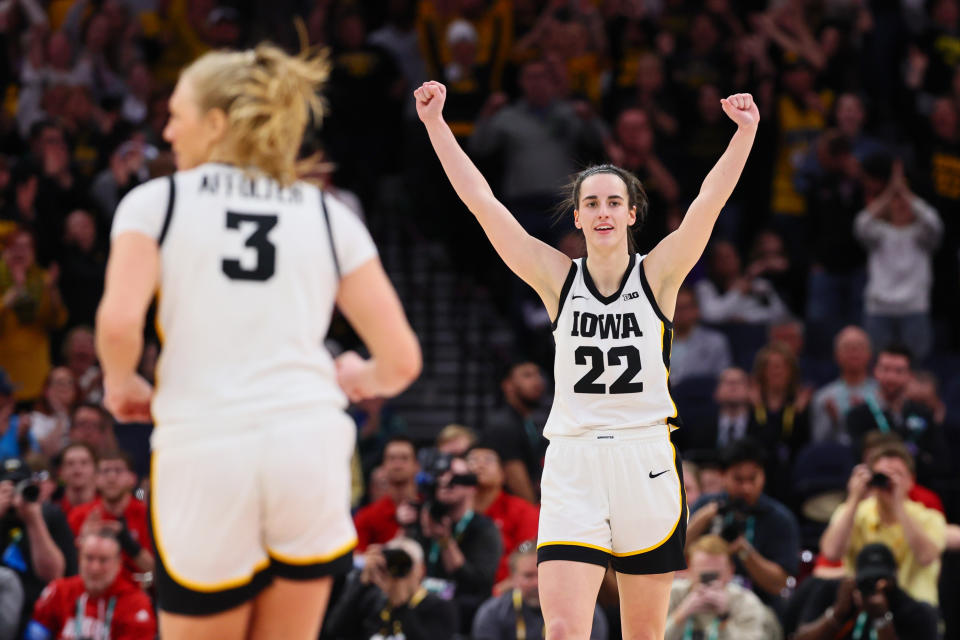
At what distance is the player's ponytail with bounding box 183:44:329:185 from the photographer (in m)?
3.61

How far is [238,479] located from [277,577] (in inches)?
11.7

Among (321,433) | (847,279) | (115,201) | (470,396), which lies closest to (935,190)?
(847,279)

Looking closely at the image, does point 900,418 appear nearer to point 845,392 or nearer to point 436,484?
point 845,392

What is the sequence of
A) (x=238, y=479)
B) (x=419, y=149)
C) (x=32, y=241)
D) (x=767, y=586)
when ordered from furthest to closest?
(x=419, y=149) → (x=32, y=241) → (x=767, y=586) → (x=238, y=479)

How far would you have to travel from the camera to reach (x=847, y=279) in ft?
42.9

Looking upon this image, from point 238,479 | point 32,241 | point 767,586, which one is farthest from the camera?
point 32,241

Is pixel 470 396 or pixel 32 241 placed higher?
pixel 32 241

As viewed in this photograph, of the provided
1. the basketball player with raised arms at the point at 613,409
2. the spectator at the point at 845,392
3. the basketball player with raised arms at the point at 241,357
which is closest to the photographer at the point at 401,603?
the basketball player with raised arms at the point at 613,409

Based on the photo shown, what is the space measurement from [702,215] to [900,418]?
529 centimetres

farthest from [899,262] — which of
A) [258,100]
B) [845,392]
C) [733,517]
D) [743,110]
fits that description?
[258,100]

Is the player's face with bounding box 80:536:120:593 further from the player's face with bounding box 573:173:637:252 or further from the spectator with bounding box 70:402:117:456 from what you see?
the player's face with bounding box 573:173:637:252

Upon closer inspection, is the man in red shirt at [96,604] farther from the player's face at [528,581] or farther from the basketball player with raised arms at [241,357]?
the basketball player with raised arms at [241,357]

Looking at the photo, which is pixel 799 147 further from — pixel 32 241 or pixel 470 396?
pixel 32 241

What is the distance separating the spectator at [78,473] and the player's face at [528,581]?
3.31m
